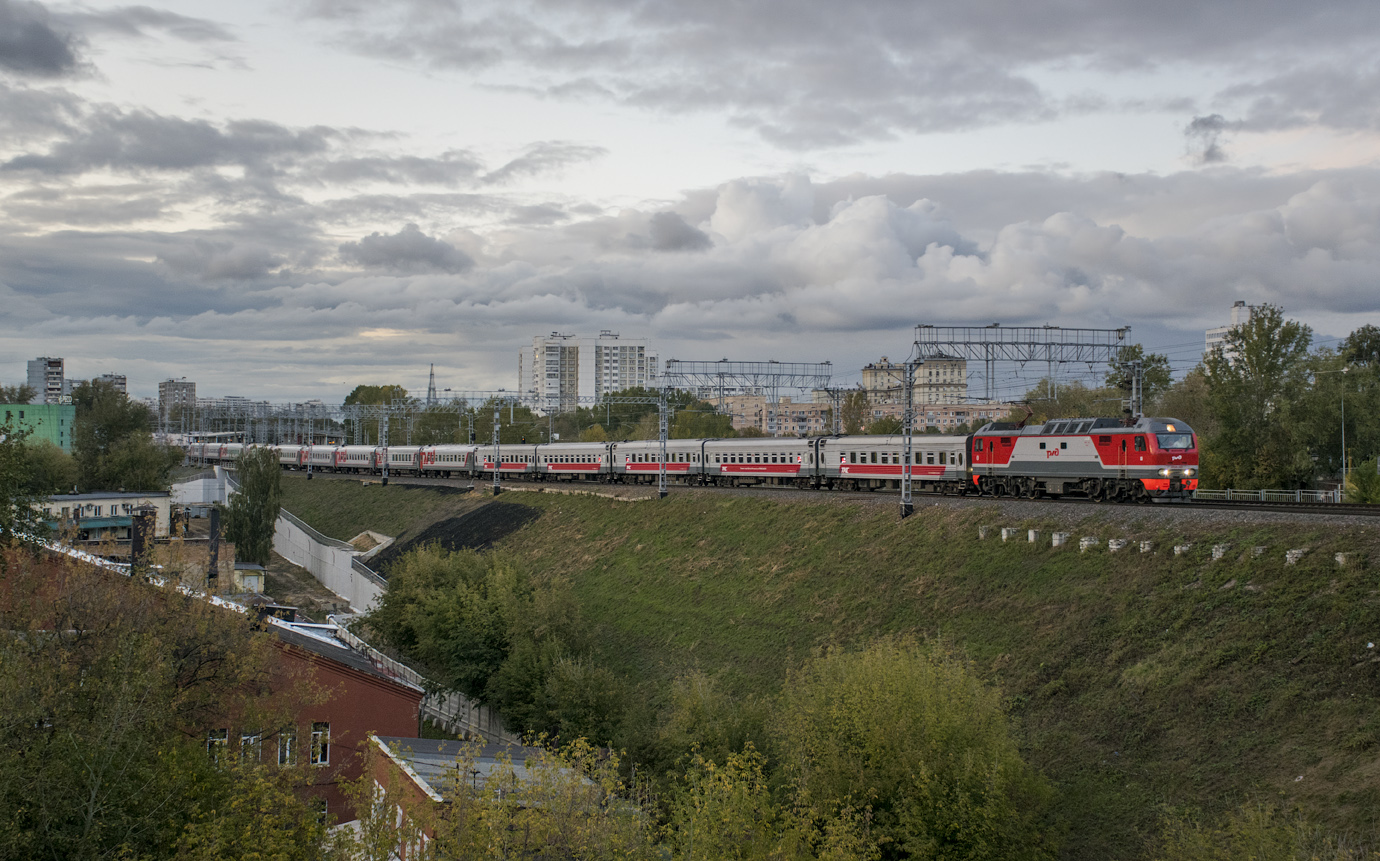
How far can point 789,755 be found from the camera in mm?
19625

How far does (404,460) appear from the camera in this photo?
90.4 meters

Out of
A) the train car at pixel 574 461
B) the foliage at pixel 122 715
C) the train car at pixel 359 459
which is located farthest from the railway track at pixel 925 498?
the foliage at pixel 122 715

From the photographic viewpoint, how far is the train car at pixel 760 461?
53.7m

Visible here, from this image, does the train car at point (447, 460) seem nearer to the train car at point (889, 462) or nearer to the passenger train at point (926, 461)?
the passenger train at point (926, 461)

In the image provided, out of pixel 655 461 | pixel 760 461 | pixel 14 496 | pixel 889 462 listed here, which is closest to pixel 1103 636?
pixel 889 462

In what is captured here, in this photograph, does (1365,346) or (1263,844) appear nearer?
(1263,844)

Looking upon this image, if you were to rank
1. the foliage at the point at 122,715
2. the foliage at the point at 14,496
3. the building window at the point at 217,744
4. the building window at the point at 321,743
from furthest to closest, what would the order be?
the foliage at the point at 14,496 < the building window at the point at 321,743 < the building window at the point at 217,744 < the foliage at the point at 122,715

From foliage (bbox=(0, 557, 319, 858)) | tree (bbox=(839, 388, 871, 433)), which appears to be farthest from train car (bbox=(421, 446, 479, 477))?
foliage (bbox=(0, 557, 319, 858))

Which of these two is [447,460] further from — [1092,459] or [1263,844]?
[1263,844]

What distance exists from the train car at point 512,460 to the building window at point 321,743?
52.1 meters

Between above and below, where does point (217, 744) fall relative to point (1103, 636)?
above

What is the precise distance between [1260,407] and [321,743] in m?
A: 49.2

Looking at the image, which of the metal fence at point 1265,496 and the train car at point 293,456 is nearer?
the metal fence at point 1265,496

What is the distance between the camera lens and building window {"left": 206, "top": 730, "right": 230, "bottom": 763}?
573 inches
